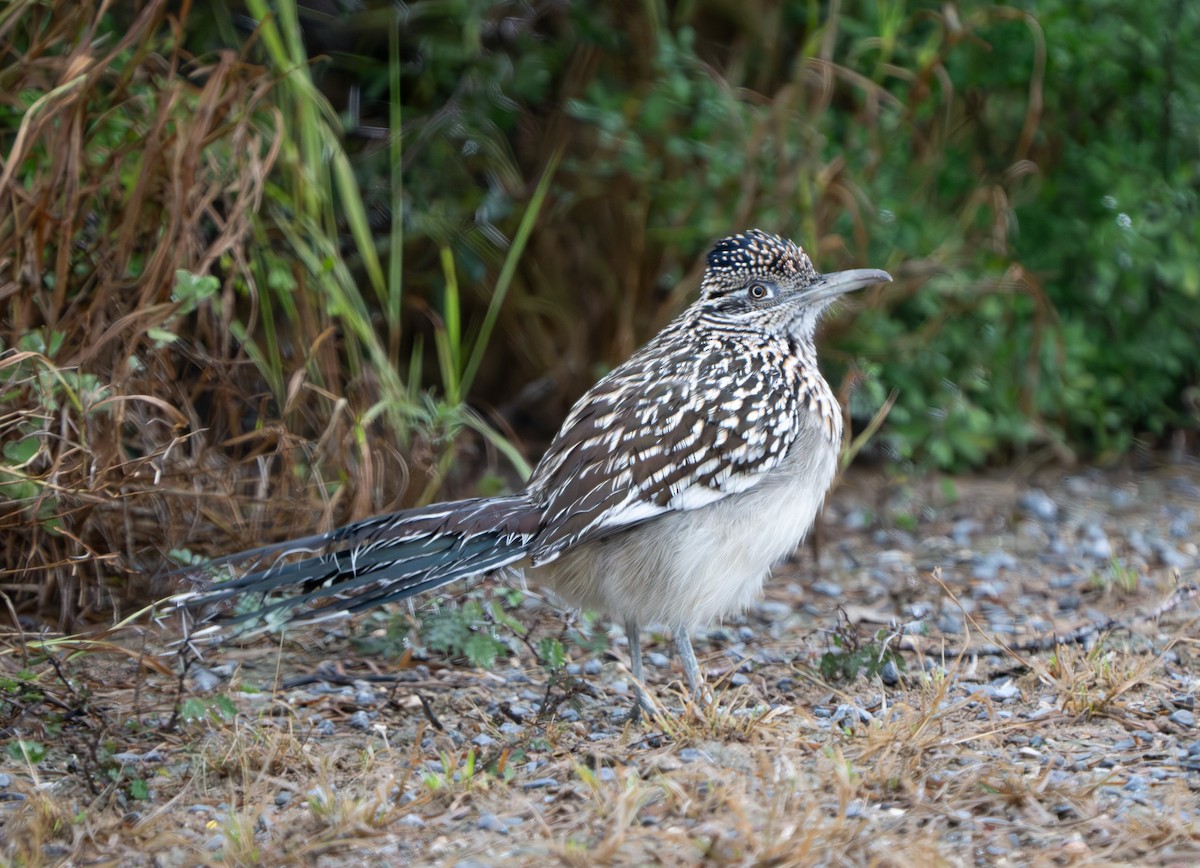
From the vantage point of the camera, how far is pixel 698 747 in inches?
136

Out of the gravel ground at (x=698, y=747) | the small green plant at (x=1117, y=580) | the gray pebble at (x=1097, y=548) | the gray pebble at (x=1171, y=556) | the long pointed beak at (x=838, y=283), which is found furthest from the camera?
the gray pebble at (x=1097, y=548)

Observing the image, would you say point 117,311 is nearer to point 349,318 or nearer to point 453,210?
point 349,318

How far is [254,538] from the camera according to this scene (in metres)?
4.57

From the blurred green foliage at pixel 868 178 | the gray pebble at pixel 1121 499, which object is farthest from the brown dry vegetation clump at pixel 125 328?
the gray pebble at pixel 1121 499

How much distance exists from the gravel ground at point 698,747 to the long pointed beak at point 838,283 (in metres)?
0.99

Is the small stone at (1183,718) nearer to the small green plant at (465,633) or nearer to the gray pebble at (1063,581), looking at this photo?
the gray pebble at (1063,581)

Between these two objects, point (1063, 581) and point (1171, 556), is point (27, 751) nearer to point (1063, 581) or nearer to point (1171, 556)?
point (1063, 581)

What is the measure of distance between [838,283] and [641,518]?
1.08m

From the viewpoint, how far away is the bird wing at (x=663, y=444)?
152 inches

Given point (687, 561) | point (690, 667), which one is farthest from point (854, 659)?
point (687, 561)

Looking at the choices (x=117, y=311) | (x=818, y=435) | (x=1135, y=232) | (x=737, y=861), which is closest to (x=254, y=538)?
(x=117, y=311)

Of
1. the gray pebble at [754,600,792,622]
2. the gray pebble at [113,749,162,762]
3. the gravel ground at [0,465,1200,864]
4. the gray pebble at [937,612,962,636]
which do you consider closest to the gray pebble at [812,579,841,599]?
the gravel ground at [0,465,1200,864]

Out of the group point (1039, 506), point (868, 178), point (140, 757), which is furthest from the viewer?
point (1039, 506)

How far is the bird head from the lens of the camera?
4402mm
